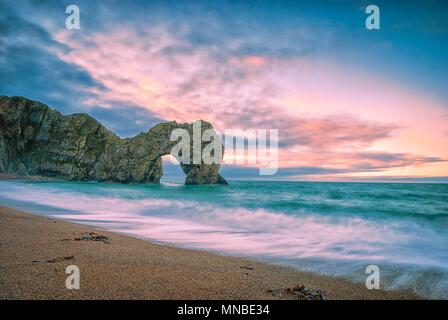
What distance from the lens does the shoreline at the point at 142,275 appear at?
3.77 m

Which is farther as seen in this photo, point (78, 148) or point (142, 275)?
point (78, 148)

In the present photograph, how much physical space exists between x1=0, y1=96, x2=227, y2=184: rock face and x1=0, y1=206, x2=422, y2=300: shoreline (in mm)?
65506

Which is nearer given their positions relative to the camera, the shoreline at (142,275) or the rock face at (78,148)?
the shoreline at (142,275)

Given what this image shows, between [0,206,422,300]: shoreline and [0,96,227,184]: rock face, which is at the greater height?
[0,96,227,184]: rock face

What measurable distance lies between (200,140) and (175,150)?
23.2 ft

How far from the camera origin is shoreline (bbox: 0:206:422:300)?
12.4 ft

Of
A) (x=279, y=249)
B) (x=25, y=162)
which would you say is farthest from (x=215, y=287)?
(x=25, y=162)

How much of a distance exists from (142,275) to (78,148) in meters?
78.4

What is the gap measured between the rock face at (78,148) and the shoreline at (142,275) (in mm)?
65506

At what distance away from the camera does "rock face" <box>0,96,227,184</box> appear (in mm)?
71062

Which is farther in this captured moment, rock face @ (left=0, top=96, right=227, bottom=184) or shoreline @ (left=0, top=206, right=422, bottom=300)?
rock face @ (left=0, top=96, right=227, bottom=184)

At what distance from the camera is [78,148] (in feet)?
245
